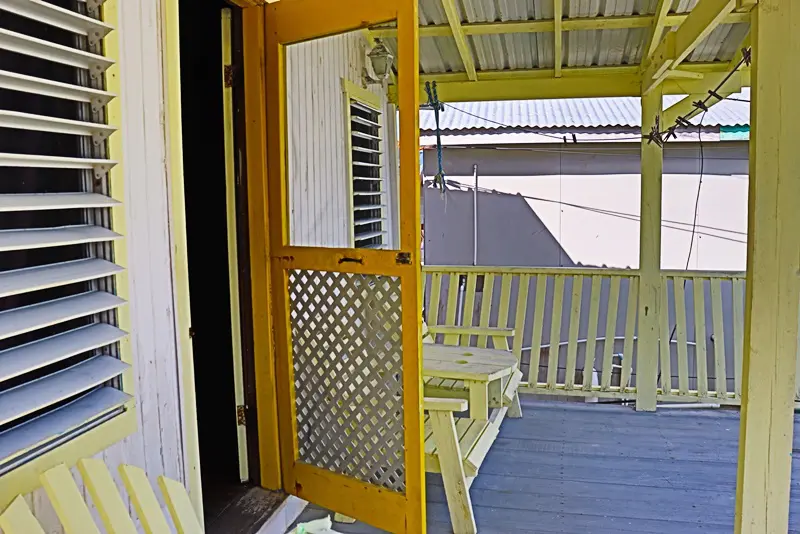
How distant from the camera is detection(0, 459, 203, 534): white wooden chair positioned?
4.21ft

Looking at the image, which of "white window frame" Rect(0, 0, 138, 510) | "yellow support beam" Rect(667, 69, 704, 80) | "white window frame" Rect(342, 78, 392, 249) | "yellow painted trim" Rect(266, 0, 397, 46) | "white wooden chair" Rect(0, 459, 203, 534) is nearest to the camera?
"white wooden chair" Rect(0, 459, 203, 534)

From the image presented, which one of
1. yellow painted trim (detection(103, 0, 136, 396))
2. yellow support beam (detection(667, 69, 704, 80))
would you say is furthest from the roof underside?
yellow painted trim (detection(103, 0, 136, 396))

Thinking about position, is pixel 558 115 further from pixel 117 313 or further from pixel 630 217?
pixel 117 313

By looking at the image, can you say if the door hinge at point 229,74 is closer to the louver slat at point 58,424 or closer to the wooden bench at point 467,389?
the louver slat at point 58,424

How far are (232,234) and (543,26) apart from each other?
2773 mm

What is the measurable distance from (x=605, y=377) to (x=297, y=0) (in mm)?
3585

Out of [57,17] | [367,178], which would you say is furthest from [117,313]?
[367,178]

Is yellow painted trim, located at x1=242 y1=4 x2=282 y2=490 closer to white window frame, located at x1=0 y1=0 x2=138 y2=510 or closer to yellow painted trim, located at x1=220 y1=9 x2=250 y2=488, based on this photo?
yellow painted trim, located at x1=220 y1=9 x2=250 y2=488

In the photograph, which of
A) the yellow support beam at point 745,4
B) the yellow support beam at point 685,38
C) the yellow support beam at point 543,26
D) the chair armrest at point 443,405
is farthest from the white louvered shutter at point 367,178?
the yellow support beam at point 745,4

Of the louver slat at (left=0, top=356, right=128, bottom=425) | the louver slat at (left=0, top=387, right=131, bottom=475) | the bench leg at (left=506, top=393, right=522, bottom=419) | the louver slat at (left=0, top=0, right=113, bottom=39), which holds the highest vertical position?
the louver slat at (left=0, top=0, right=113, bottom=39)

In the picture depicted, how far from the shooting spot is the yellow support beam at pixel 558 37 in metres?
4.09

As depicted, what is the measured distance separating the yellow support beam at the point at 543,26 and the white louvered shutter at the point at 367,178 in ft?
2.16

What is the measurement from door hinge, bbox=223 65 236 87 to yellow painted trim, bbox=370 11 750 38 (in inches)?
75.2

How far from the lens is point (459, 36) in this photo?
438cm
